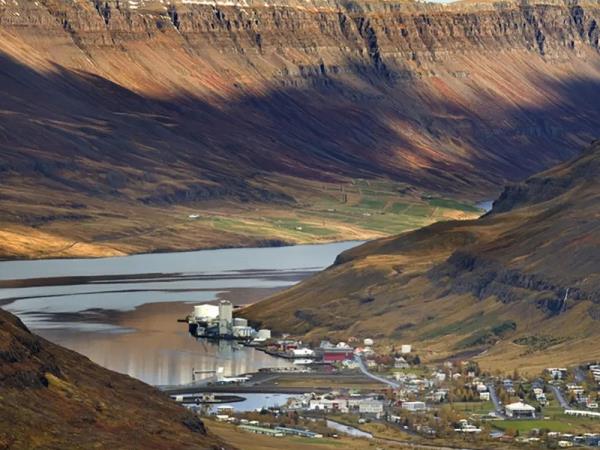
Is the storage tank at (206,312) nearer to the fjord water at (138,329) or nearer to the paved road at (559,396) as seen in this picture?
the fjord water at (138,329)

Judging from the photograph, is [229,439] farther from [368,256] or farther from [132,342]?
[368,256]

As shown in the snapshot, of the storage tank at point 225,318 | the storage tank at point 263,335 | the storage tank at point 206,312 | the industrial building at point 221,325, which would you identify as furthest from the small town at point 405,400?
the storage tank at point 206,312

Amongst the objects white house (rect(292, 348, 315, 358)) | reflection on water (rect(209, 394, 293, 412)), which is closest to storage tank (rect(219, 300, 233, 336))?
white house (rect(292, 348, 315, 358))

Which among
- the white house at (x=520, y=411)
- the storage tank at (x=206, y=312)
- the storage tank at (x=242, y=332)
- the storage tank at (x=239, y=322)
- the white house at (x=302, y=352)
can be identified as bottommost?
the white house at (x=520, y=411)

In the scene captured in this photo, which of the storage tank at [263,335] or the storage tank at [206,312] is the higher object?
the storage tank at [206,312]

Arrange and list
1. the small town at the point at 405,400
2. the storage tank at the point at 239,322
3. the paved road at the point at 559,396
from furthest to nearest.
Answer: the storage tank at the point at 239,322
the paved road at the point at 559,396
the small town at the point at 405,400
